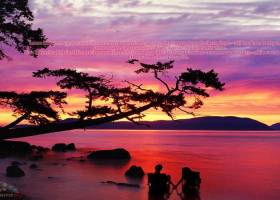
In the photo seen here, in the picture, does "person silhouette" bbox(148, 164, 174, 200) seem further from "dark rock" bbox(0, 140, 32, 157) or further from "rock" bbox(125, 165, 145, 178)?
"dark rock" bbox(0, 140, 32, 157)

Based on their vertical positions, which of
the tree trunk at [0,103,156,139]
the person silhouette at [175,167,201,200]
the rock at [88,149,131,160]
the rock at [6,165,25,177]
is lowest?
the rock at [88,149,131,160]

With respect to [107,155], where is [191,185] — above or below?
above

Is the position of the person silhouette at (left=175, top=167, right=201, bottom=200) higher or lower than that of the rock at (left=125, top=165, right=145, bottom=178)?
higher

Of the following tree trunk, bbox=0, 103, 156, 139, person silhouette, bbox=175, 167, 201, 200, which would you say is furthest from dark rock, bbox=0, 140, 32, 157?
A: tree trunk, bbox=0, 103, 156, 139

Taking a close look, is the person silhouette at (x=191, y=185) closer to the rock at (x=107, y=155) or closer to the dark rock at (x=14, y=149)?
the rock at (x=107, y=155)

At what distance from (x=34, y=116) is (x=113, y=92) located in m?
2.34

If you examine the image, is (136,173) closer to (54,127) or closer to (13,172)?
(13,172)

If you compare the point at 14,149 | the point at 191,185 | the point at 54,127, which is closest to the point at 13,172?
the point at 191,185

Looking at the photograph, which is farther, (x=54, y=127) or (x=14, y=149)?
(x=14, y=149)

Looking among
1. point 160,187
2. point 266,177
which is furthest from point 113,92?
point 266,177

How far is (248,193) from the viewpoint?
32.6 metres

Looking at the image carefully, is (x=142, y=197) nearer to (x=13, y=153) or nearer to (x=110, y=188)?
(x=110, y=188)

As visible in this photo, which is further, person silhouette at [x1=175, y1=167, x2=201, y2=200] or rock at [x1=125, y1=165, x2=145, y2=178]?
rock at [x1=125, y1=165, x2=145, y2=178]

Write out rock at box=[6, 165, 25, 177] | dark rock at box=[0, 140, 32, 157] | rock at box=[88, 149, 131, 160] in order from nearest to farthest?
rock at box=[6, 165, 25, 177] → rock at box=[88, 149, 131, 160] → dark rock at box=[0, 140, 32, 157]
